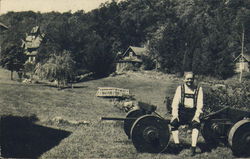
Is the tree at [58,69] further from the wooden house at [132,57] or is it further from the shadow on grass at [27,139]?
the wooden house at [132,57]

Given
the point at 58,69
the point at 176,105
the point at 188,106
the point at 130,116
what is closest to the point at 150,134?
the point at 176,105

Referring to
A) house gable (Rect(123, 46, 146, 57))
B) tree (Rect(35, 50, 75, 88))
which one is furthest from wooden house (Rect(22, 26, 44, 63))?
tree (Rect(35, 50, 75, 88))

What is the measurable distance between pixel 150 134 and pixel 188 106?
1.33m

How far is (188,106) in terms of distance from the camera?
852cm

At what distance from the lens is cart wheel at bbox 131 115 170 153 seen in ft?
26.9

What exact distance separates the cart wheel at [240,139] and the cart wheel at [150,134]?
171 centimetres

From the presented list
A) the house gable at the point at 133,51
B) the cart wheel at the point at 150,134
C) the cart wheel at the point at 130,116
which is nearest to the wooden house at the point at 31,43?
the house gable at the point at 133,51

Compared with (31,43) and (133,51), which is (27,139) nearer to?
(133,51)

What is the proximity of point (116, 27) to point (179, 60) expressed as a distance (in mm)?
10410

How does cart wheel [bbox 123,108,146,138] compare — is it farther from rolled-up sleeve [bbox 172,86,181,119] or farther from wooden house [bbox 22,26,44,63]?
wooden house [bbox 22,26,44,63]

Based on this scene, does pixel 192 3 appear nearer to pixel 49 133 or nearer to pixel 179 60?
pixel 179 60

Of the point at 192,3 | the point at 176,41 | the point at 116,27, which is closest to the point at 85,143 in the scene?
the point at 116,27

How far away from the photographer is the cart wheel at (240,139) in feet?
26.8

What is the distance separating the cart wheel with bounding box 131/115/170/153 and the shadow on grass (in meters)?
2.74
